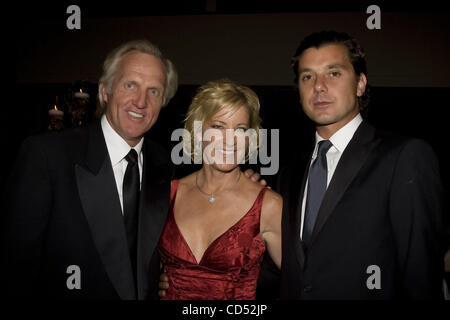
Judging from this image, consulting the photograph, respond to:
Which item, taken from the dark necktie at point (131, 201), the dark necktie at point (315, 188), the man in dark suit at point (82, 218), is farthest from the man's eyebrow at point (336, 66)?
the dark necktie at point (131, 201)

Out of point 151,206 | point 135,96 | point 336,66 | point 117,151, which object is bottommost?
point 151,206

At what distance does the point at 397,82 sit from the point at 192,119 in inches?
152

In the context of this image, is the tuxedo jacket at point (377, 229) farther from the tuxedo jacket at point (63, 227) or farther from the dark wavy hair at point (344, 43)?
the tuxedo jacket at point (63, 227)

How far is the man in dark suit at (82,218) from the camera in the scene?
5.03 feet

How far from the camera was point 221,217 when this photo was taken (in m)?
2.12

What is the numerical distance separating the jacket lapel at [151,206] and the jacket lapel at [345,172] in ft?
3.12

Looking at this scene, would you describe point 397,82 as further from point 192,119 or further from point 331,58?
point 192,119

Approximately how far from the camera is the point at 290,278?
1.71 m

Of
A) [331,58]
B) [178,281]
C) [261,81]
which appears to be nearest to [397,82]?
[261,81]

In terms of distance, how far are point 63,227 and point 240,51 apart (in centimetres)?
407

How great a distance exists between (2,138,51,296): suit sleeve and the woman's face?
105 centimetres

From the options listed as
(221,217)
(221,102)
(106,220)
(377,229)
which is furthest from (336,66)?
(106,220)

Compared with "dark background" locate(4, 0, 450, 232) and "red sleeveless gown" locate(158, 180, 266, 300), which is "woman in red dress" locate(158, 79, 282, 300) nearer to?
"red sleeveless gown" locate(158, 180, 266, 300)

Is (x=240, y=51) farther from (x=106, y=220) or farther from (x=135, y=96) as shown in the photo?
(x=106, y=220)
